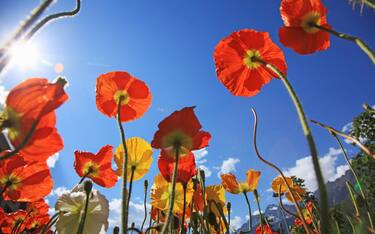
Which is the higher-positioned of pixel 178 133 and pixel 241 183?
pixel 241 183

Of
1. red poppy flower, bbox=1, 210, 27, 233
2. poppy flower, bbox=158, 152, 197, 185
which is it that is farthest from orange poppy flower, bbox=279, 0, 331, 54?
red poppy flower, bbox=1, 210, 27, 233

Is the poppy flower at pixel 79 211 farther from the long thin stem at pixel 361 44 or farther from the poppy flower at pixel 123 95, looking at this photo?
the long thin stem at pixel 361 44

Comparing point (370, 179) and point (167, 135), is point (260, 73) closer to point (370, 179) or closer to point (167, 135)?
point (167, 135)

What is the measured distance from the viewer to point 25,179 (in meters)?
1.90

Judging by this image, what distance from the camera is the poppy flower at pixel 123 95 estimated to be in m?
1.89

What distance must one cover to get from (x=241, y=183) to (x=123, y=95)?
1840 mm

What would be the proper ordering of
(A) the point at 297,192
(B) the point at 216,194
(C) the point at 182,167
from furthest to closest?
(B) the point at 216,194 → (A) the point at 297,192 → (C) the point at 182,167

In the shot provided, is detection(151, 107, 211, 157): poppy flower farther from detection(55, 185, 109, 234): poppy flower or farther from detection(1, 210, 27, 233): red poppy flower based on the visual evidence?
detection(1, 210, 27, 233): red poppy flower

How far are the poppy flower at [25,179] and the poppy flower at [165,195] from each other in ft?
2.85

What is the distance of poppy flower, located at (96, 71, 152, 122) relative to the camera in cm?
189


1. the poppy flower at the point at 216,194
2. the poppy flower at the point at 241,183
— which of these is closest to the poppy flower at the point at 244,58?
the poppy flower at the point at 216,194

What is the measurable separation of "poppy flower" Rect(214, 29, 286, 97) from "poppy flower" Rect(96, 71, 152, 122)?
0.45 metres

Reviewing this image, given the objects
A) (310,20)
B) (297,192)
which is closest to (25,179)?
(310,20)

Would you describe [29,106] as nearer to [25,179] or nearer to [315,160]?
[315,160]
